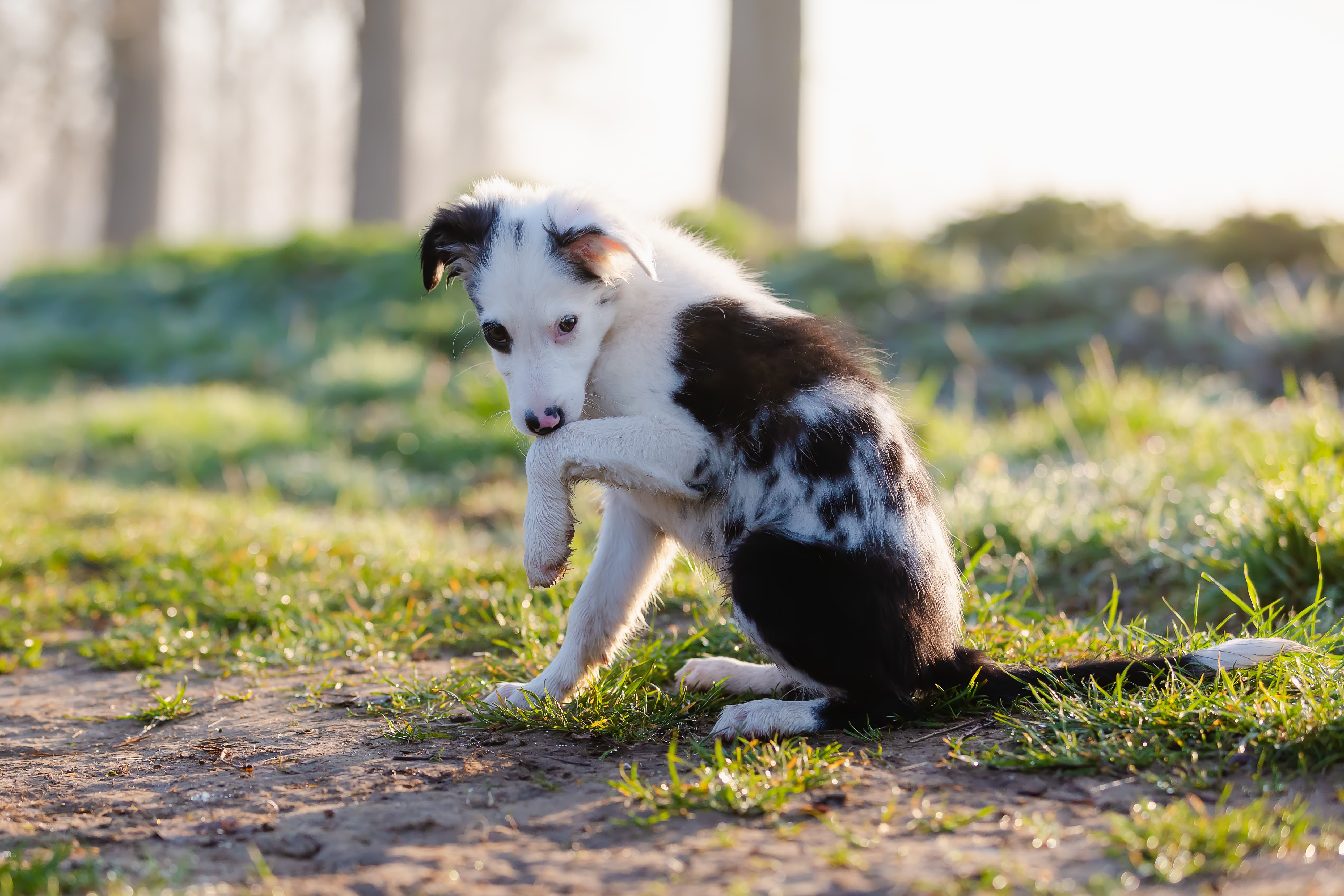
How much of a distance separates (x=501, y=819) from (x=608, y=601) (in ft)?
2.91

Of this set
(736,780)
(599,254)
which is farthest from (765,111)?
(736,780)

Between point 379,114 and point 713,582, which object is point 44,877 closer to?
point 713,582

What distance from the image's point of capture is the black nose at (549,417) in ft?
9.14

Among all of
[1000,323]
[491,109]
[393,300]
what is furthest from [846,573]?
[491,109]

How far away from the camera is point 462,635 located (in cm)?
395

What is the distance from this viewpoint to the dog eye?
295 cm

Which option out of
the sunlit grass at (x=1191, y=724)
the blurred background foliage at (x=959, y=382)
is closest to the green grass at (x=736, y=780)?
the sunlit grass at (x=1191, y=724)

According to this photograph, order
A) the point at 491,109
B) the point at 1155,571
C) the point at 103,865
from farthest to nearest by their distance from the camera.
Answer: the point at 491,109
the point at 1155,571
the point at 103,865

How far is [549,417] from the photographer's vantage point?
2785mm

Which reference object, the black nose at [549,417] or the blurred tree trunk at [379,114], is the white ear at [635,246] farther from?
the blurred tree trunk at [379,114]

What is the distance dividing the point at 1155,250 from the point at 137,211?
63.0ft

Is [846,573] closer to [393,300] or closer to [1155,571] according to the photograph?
[1155,571]

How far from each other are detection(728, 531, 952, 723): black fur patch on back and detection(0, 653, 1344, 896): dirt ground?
21 centimetres

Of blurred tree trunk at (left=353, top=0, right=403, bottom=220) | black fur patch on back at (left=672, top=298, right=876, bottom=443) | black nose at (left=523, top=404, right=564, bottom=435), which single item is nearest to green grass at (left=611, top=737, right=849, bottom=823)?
black fur patch on back at (left=672, top=298, right=876, bottom=443)
